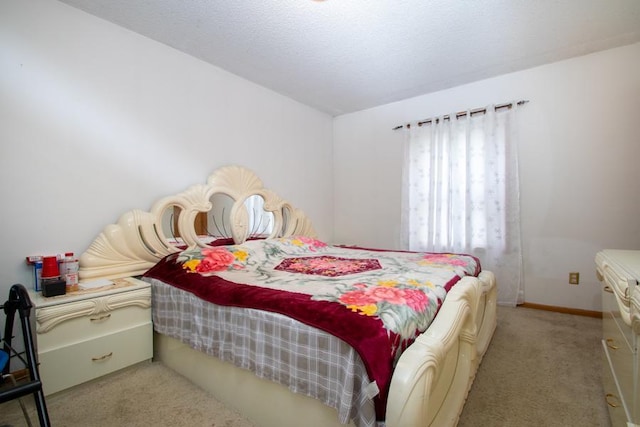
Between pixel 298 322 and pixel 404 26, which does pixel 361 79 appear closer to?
pixel 404 26

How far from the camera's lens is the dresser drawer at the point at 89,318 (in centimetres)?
152

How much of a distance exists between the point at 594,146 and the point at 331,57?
2545 millimetres

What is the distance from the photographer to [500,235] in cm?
302

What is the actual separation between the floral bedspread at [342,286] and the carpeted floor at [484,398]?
561 millimetres

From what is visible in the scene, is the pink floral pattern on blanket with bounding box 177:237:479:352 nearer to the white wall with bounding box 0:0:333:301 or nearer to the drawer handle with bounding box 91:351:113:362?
the drawer handle with bounding box 91:351:113:362

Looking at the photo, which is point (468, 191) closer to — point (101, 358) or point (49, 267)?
point (101, 358)

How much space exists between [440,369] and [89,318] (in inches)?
73.4

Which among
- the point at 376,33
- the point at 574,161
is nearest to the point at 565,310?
the point at 574,161

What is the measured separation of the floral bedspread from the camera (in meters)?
1.04

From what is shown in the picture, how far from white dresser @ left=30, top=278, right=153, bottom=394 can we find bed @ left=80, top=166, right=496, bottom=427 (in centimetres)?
10

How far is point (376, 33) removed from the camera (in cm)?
227

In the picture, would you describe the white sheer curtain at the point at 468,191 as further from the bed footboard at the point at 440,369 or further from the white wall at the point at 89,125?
the white wall at the point at 89,125

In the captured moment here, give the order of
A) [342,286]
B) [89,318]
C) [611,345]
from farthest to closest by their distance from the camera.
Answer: [89,318], [342,286], [611,345]

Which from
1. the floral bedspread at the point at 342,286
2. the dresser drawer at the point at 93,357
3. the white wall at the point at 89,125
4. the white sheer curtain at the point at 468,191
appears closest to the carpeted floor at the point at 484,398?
the dresser drawer at the point at 93,357
